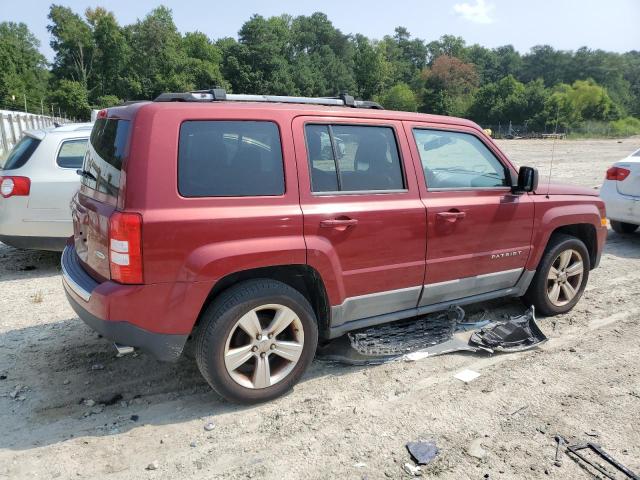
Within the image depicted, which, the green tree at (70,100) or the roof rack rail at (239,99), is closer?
the roof rack rail at (239,99)

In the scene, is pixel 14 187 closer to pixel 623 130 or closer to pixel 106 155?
pixel 106 155

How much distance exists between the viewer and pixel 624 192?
784cm

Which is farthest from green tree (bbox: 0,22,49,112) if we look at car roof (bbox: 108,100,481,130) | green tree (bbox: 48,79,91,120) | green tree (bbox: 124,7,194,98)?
car roof (bbox: 108,100,481,130)

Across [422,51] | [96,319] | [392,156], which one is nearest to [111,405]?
[96,319]

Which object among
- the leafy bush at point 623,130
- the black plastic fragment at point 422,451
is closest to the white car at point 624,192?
the black plastic fragment at point 422,451

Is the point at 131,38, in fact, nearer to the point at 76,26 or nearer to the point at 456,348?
the point at 76,26

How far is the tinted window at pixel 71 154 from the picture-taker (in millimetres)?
6172

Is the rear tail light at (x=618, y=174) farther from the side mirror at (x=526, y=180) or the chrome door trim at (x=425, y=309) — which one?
the side mirror at (x=526, y=180)

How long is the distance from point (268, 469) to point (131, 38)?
113 m

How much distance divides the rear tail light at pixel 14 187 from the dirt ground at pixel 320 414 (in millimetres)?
1939

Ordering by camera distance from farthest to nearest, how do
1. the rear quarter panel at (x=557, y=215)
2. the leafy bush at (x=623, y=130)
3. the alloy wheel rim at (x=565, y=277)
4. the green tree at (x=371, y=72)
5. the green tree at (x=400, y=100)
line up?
1. the green tree at (x=371, y=72)
2. the green tree at (x=400, y=100)
3. the leafy bush at (x=623, y=130)
4. the alloy wheel rim at (x=565, y=277)
5. the rear quarter panel at (x=557, y=215)

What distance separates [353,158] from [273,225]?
2.71ft

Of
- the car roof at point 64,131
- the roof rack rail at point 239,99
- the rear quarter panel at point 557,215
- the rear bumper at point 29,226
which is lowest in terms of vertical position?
the rear bumper at point 29,226

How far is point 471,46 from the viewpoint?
481ft
